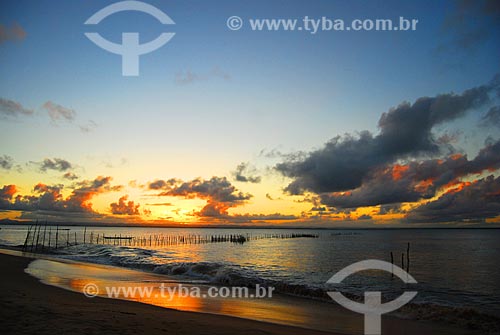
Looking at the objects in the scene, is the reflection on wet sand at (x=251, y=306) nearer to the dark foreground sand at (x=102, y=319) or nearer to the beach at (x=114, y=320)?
the beach at (x=114, y=320)

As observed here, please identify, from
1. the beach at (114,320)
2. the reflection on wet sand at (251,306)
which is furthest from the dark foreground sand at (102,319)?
the reflection on wet sand at (251,306)

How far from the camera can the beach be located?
1034 centimetres

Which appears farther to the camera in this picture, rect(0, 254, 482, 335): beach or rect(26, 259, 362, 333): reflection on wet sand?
rect(26, 259, 362, 333): reflection on wet sand

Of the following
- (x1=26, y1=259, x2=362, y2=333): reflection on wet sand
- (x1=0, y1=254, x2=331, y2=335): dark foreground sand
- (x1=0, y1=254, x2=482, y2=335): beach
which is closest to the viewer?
(x1=0, y1=254, x2=331, y2=335): dark foreground sand

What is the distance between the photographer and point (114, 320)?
11.6 meters

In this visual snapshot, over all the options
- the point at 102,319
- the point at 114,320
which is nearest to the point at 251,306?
the point at 114,320

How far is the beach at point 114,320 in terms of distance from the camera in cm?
1034

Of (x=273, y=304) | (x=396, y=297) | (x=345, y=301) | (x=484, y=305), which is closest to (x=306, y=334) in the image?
(x=273, y=304)

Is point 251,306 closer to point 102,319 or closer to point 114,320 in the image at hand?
point 114,320

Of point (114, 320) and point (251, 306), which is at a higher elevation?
point (114, 320)

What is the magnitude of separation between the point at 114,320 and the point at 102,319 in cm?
37

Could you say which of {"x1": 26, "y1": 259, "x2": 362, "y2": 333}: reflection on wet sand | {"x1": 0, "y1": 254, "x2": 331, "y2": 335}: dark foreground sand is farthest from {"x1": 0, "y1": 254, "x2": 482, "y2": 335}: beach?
{"x1": 26, "y1": 259, "x2": 362, "y2": 333}: reflection on wet sand

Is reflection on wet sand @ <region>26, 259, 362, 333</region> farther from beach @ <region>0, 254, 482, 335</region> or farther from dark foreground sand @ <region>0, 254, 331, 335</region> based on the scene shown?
dark foreground sand @ <region>0, 254, 331, 335</region>

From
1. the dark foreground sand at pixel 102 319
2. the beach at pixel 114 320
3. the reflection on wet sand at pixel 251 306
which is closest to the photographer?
the dark foreground sand at pixel 102 319
